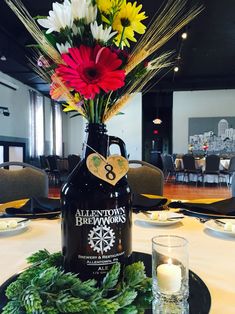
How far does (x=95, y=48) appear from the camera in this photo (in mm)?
608

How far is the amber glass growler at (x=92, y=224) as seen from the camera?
61 centimetres

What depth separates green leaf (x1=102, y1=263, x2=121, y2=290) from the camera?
1.87 ft

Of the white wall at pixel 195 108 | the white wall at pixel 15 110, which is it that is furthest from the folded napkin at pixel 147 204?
the white wall at pixel 195 108

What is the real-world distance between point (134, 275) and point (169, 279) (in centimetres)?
7

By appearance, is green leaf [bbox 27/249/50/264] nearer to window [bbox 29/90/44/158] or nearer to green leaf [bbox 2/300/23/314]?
green leaf [bbox 2/300/23/314]

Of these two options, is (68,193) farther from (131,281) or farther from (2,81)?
(2,81)

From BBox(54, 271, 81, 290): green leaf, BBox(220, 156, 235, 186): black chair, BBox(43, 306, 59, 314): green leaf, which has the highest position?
BBox(54, 271, 81, 290): green leaf

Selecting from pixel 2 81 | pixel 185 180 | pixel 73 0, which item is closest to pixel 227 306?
pixel 73 0

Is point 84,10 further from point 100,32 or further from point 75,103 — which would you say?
point 75,103

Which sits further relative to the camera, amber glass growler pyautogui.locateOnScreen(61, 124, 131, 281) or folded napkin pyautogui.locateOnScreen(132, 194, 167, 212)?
folded napkin pyautogui.locateOnScreen(132, 194, 167, 212)

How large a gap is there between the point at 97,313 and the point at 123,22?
595 mm

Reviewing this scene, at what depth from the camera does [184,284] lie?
604 mm

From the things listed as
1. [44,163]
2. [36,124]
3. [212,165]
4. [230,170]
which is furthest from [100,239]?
[36,124]

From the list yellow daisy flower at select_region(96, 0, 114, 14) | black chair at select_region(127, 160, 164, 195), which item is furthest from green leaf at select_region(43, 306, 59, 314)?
black chair at select_region(127, 160, 164, 195)
